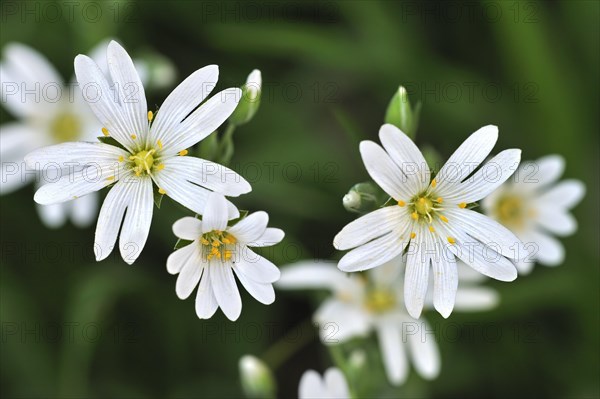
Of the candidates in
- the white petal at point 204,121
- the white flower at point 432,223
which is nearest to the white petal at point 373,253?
the white flower at point 432,223

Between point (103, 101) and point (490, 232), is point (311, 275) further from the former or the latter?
point (103, 101)

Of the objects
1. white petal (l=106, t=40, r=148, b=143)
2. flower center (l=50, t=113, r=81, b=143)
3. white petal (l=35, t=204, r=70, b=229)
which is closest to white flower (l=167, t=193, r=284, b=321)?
white petal (l=106, t=40, r=148, b=143)

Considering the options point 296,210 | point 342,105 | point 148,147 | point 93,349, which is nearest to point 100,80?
point 148,147

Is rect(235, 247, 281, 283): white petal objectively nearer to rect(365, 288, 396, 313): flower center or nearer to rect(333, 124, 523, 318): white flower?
rect(333, 124, 523, 318): white flower

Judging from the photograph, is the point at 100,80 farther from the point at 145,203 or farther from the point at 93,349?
the point at 93,349

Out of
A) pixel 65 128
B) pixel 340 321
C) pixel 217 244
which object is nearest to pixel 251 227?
pixel 217 244

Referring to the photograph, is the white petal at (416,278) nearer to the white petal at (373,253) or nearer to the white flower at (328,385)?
→ the white petal at (373,253)
